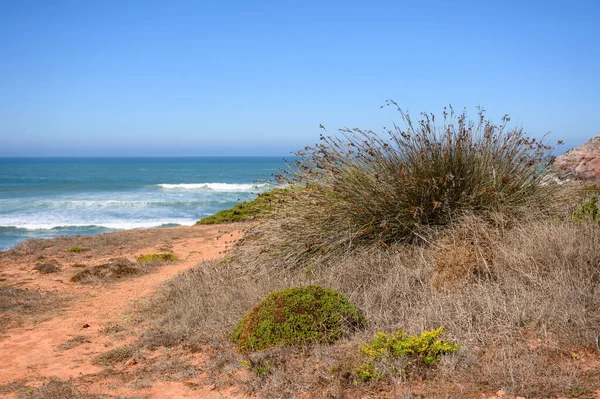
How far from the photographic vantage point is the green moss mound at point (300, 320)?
4832 mm

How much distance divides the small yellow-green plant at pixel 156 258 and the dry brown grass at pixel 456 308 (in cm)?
494

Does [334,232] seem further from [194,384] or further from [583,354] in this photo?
[583,354]

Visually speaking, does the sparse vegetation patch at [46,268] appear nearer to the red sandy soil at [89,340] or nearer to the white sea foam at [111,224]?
the red sandy soil at [89,340]

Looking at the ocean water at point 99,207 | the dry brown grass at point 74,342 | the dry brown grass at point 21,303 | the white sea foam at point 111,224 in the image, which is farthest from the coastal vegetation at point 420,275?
the white sea foam at point 111,224

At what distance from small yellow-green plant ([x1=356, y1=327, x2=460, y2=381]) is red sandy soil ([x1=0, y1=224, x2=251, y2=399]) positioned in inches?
43.1

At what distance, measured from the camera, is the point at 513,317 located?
4.55 m

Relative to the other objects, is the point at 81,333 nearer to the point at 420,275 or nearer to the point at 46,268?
the point at 420,275

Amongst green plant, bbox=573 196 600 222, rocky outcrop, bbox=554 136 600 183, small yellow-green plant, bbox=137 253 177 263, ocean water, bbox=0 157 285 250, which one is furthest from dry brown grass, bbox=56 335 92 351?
ocean water, bbox=0 157 285 250

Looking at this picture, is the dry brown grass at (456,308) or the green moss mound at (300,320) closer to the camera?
the dry brown grass at (456,308)

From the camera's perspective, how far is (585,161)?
38.4 ft

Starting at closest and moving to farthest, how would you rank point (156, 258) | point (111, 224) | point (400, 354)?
point (400, 354), point (156, 258), point (111, 224)

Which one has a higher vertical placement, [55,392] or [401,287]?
[401,287]

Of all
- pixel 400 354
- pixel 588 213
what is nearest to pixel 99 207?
pixel 588 213

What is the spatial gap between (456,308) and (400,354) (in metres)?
1.03
